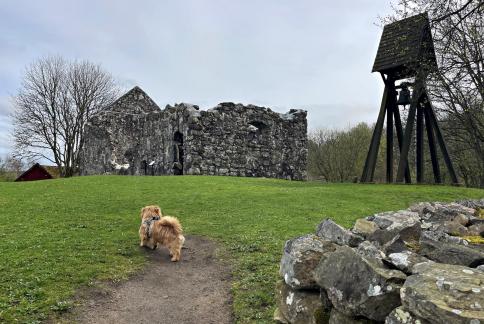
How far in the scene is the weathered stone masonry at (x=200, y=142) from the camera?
26.7 m

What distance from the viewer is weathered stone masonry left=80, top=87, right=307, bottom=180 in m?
26.7

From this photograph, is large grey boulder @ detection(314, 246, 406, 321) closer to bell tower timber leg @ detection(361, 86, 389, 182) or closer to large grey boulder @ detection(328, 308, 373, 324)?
large grey boulder @ detection(328, 308, 373, 324)

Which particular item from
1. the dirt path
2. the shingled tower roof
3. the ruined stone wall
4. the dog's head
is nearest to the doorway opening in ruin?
the ruined stone wall

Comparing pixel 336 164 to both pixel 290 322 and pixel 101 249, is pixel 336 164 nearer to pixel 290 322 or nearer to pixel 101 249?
pixel 101 249

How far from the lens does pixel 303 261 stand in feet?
16.9

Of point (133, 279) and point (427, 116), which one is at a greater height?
point (427, 116)

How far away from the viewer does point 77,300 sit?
6.81m

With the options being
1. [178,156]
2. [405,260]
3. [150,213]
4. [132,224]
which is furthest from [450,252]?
[178,156]

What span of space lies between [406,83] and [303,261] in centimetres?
1874

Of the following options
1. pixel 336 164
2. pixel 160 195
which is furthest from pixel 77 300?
pixel 336 164

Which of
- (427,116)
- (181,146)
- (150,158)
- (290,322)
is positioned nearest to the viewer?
(290,322)

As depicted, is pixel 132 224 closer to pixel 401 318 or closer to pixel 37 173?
pixel 401 318

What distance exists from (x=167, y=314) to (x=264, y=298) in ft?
5.48

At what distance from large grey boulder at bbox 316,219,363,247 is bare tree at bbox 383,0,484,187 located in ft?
35.9
